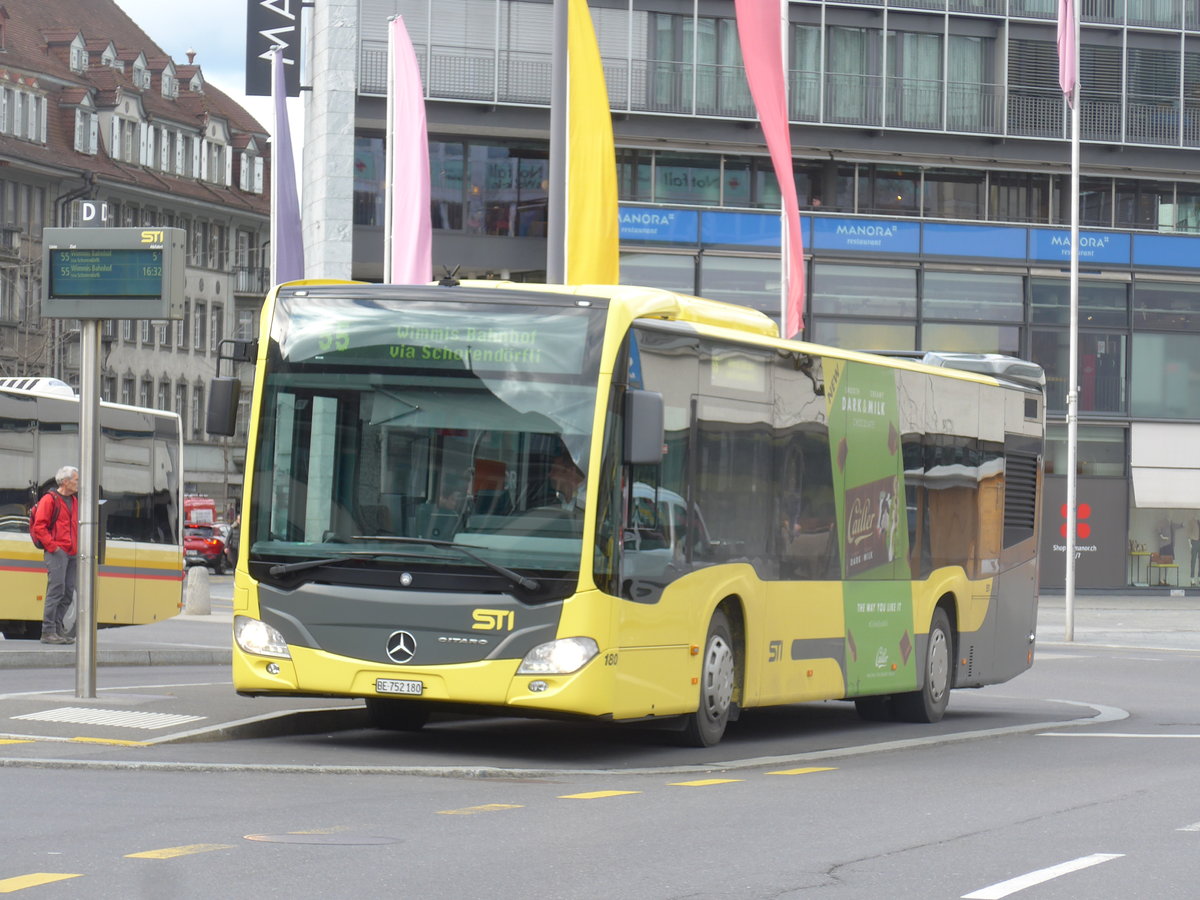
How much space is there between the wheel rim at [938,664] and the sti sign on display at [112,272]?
735 cm

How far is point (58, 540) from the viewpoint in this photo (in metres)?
23.0

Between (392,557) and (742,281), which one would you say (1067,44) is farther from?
(392,557)

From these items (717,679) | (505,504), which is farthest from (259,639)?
(717,679)

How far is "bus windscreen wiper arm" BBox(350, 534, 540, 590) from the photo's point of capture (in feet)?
42.2

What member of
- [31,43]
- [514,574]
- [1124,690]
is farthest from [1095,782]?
[31,43]

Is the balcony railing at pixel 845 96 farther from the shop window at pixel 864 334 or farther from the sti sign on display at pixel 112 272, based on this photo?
the sti sign on display at pixel 112 272

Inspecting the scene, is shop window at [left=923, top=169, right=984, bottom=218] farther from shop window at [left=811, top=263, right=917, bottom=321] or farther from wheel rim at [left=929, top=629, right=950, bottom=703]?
wheel rim at [left=929, top=629, right=950, bottom=703]

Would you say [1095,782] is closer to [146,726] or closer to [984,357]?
[146,726]

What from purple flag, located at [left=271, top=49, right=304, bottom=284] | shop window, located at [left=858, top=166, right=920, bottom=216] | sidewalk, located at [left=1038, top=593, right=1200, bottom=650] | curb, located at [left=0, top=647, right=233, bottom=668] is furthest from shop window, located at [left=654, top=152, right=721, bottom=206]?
curb, located at [left=0, top=647, right=233, bottom=668]

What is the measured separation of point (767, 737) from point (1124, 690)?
9288mm

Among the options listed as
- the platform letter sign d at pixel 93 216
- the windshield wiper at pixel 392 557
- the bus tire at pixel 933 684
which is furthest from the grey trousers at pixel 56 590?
the platform letter sign d at pixel 93 216

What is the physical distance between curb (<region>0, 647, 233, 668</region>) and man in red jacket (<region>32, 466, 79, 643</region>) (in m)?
0.62

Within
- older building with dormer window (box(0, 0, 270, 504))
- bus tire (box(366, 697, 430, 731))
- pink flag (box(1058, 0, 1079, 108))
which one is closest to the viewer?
bus tire (box(366, 697, 430, 731))

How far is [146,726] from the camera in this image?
44.0ft
